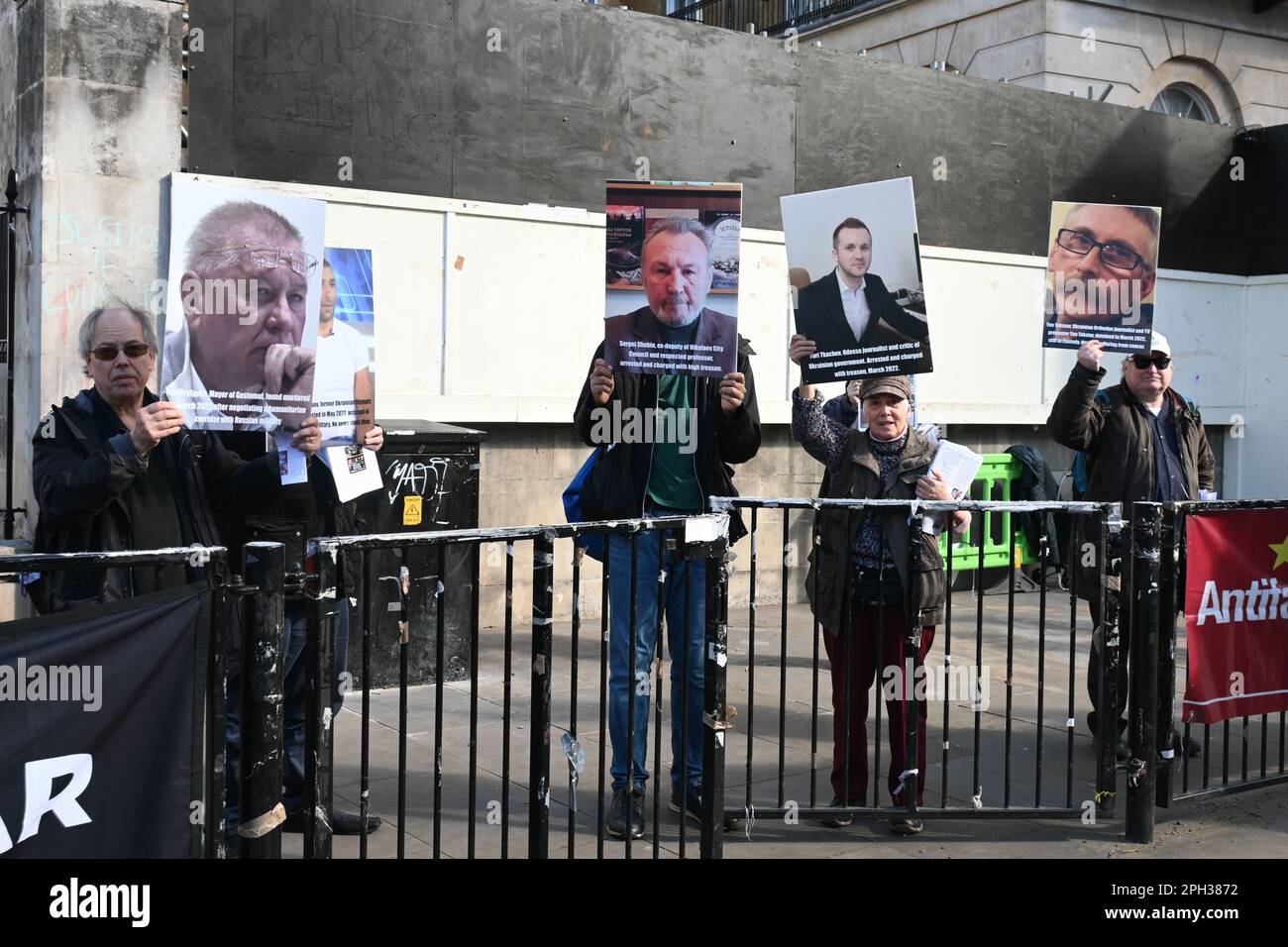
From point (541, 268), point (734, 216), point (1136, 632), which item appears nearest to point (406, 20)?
point (541, 268)

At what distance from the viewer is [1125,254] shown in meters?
6.99

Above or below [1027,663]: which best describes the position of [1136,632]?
above

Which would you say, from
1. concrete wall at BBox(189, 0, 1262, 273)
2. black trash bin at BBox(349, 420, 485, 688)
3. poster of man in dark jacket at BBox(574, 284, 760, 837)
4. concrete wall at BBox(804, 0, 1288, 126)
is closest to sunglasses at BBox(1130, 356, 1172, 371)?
poster of man in dark jacket at BBox(574, 284, 760, 837)

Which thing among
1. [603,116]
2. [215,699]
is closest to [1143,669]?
[215,699]

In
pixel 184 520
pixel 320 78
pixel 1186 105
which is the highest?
pixel 1186 105

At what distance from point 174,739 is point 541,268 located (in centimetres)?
749

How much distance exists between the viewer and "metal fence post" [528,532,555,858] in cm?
425

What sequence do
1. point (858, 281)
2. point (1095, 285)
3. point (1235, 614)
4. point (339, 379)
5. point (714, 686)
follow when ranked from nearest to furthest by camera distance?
point (714, 686), point (339, 379), point (858, 281), point (1235, 614), point (1095, 285)

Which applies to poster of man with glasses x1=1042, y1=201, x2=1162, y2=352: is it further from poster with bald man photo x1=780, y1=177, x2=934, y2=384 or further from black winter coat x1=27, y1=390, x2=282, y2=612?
black winter coat x1=27, y1=390, x2=282, y2=612

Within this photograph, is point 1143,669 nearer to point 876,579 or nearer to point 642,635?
point 876,579

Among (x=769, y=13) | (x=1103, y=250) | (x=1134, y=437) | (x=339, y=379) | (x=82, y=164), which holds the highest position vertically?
(x=769, y=13)

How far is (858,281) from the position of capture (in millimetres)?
5965

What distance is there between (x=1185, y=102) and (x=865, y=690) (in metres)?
18.2
